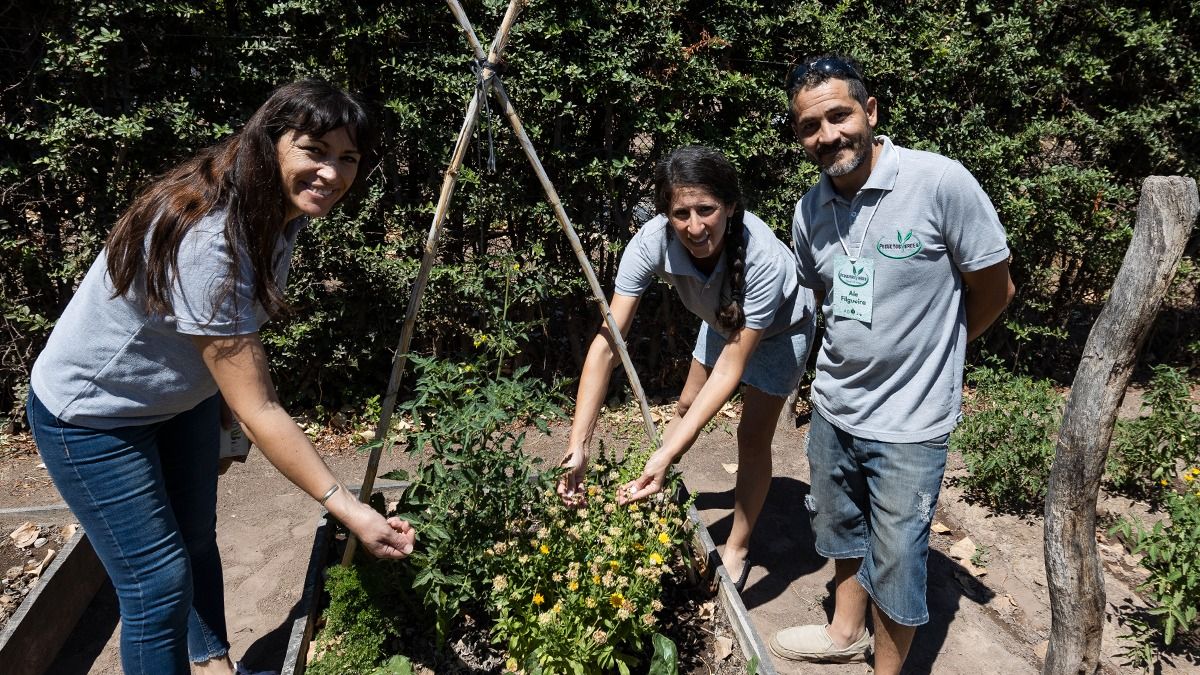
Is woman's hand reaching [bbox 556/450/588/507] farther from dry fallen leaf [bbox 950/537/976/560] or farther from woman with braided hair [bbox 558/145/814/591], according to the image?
dry fallen leaf [bbox 950/537/976/560]

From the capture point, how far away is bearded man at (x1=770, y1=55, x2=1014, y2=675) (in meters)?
2.24

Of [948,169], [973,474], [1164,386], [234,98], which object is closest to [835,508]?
[948,169]

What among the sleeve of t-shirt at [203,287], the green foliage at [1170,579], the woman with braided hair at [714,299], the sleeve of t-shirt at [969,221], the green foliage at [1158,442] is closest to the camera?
the sleeve of t-shirt at [203,287]

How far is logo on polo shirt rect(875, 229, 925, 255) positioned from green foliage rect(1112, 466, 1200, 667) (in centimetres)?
166

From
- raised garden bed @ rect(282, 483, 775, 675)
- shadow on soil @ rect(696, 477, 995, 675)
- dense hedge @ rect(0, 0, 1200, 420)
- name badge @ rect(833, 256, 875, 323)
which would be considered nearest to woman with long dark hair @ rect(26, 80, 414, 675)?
raised garden bed @ rect(282, 483, 775, 675)

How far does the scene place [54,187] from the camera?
159 inches

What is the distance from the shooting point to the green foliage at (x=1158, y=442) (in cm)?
387

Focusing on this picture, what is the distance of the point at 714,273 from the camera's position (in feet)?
8.59

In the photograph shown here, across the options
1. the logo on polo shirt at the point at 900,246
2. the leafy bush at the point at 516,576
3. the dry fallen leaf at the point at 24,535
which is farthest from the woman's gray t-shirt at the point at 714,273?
the dry fallen leaf at the point at 24,535

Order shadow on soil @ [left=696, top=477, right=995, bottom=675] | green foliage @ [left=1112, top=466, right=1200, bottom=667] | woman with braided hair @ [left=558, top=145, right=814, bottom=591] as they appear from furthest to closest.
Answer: shadow on soil @ [left=696, top=477, right=995, bottom=675] < green foliage @ [left=1112, top=466, right=1200, bottom=667] < woman with braided hair @ [left=558, top=145, right=814, bottom=591]

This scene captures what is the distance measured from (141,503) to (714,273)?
1831mm

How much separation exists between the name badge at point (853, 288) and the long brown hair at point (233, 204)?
4.92 ft

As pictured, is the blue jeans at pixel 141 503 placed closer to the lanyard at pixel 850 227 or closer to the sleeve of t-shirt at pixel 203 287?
the sleeve of t-shirt at pixel 203 287

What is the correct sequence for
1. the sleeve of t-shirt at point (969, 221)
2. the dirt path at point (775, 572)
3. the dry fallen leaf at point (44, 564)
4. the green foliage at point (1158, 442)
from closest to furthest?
the sleeve of t-shirt at point (969, 221) → the dirt path at point (775, 572) → the dry fallen leaf at point (44, 564) → the green foliage at point (1158, 442)
